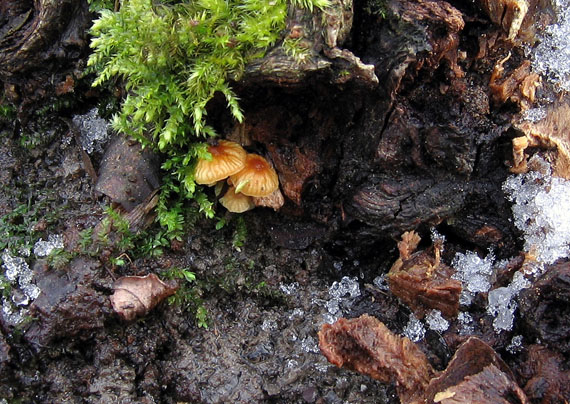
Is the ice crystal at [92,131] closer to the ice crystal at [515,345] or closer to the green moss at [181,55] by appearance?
the green moss at [181,55]

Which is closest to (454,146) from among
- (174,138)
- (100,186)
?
(174,138)

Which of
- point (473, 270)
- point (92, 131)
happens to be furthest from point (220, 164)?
point (473, 270)

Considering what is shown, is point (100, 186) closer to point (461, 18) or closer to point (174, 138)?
point (174, 138)

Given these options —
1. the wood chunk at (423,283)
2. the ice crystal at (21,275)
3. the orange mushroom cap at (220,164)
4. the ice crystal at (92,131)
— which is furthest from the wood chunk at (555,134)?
the ice crystal at (21,275)

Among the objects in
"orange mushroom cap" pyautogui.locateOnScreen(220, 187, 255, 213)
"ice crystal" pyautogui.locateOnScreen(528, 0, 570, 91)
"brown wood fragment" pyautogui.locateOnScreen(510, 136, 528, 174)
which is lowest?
"orange mushroom cap" pyautogui.locateOnScreen(220, 187, 255, 213)

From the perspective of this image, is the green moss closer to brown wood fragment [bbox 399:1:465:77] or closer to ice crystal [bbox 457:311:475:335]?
brown wood fragment [bbox 399:1:465:77]

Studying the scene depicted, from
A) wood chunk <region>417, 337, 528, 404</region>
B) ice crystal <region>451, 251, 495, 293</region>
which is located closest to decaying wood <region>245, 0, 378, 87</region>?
ice crystal <region>451, 251, 495, 293</region>

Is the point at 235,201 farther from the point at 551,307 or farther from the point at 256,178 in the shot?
the point at 551,307
